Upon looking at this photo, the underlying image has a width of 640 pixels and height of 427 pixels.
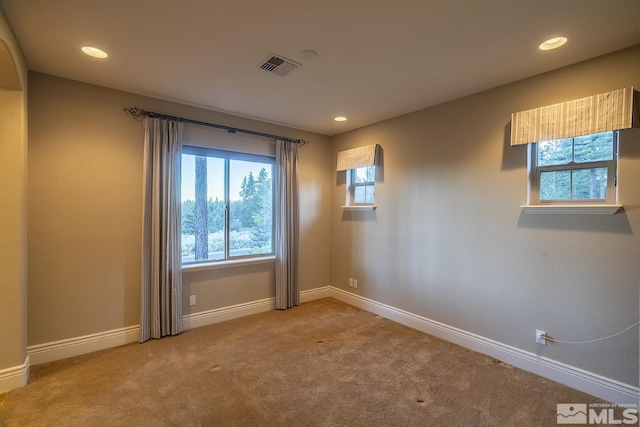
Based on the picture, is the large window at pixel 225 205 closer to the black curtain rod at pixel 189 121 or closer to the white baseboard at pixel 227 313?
the black curtain rod at pixel 189 121

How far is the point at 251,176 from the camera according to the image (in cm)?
396

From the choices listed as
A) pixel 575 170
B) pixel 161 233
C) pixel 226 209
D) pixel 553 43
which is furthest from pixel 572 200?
pixel 161 233

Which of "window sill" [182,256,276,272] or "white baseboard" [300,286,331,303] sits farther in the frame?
"white baseboard" [300,286,331,303]

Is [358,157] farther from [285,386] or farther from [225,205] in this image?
[285,386]

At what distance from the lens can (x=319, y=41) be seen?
209 centimetres

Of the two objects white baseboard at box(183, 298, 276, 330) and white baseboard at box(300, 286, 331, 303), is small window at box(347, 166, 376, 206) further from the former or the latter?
white baseboard at box(183, 298, 276, 330)

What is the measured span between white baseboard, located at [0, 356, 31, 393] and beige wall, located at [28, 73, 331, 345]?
0.41 meters

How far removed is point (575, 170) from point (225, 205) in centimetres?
356

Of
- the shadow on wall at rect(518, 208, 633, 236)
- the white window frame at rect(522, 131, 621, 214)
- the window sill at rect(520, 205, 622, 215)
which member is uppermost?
A: the white window frame at rect(522, 131, 621, 214)

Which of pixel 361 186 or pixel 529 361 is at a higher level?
pixel 361 186

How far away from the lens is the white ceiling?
5.75 ft

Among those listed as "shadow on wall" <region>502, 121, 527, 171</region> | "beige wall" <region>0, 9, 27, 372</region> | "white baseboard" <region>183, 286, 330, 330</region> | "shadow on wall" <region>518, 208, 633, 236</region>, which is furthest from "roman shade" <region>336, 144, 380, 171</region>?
"beige wall" <region>0, 9, 27, 372</region>

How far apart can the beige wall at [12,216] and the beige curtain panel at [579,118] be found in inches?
156

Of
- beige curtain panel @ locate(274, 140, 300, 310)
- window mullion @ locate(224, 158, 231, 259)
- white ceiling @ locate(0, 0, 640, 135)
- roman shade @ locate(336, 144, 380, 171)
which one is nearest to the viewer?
white ceiling @ locate(0, 0, 640, 135)
